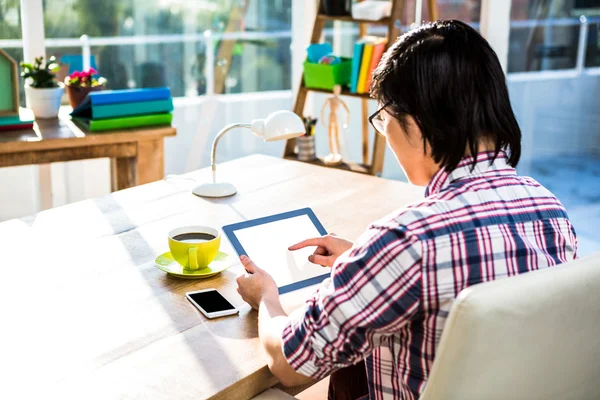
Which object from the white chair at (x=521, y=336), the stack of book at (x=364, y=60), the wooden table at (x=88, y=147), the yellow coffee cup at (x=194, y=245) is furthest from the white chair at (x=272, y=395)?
the stack of book at (x=364, y=60)

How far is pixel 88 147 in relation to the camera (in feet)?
9.12

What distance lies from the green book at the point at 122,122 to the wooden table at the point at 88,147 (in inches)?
1.3

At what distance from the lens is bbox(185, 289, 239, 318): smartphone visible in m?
1.39

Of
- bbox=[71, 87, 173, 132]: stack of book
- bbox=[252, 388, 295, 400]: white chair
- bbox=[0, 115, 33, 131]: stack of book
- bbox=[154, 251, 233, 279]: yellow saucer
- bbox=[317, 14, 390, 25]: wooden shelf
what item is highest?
bbox=[317, 14, 390, 25]: wooden shelf

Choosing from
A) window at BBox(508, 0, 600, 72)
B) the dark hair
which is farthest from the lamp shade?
window at BBox(508, 0, 600, 72)

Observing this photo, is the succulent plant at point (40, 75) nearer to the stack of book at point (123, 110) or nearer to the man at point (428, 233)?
the stack of book at point (123, 110)

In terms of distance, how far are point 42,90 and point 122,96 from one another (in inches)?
14.1

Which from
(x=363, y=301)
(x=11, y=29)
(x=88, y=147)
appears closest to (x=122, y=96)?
(x=88, y=147)

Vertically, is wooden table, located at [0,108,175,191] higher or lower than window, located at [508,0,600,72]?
lower

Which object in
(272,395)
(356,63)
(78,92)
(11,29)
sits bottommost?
(272,395)

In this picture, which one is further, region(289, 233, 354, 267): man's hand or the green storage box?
the green storage box

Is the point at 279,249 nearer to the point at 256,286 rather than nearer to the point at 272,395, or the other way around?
the point at 256,286

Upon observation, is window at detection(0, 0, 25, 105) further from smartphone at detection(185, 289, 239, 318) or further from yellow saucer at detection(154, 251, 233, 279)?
smartphone at detection(185, 289, 239, 318)

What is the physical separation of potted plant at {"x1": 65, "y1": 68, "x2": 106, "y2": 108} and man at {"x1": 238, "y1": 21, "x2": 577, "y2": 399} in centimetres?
200
